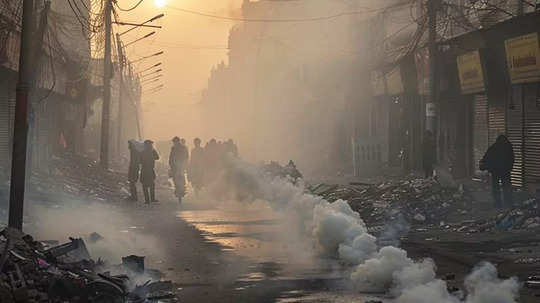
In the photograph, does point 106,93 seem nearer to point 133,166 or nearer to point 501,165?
point 133,166

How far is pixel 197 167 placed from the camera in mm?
23719

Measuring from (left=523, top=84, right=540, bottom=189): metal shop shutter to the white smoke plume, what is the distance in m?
7.38

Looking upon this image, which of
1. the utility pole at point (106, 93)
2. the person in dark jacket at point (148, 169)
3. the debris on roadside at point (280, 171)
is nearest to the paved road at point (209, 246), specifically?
the person in dark jacket at point (148, 169)

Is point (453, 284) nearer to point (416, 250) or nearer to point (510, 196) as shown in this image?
point (416, 250)

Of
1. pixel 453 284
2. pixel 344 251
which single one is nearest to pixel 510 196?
pixel 344 251

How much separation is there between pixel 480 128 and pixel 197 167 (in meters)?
8.99

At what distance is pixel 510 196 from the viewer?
16.1 m

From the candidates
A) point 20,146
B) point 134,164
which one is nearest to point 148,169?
point 134,164

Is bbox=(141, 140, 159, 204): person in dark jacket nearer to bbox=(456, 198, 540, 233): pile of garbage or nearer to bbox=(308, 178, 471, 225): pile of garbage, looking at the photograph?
bbox=(308, 178, 471, 225): pile of garbage

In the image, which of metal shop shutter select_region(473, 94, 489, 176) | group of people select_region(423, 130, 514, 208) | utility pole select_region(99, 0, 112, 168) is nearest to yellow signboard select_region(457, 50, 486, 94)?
metal shop shutter select_region(473, 94, 489, 176)

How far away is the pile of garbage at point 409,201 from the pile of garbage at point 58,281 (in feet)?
26.5

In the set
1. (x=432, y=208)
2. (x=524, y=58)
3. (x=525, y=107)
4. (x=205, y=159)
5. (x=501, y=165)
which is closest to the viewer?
(x=432, y=208)

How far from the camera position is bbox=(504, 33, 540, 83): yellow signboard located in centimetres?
1795

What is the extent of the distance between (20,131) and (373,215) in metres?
7.70
